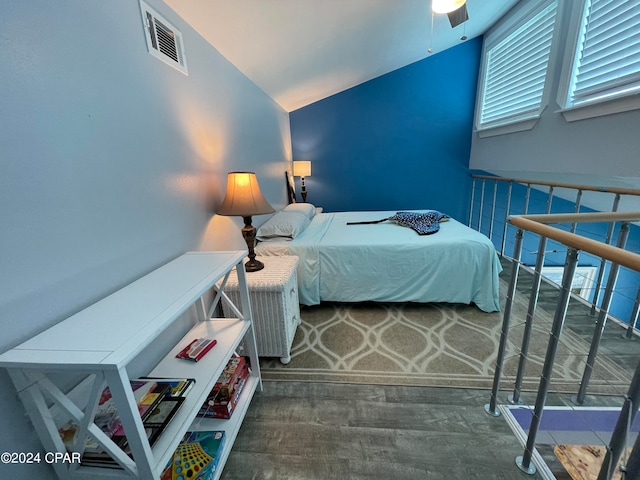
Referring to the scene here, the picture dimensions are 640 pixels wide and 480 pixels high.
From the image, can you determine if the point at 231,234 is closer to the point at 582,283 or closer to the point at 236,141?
the point at 236,141

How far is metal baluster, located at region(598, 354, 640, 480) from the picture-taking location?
663mm

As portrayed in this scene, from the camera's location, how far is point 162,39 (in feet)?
4.00

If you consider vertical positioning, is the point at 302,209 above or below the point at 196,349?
above

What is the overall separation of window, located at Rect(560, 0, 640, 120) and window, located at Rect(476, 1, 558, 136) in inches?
13.1

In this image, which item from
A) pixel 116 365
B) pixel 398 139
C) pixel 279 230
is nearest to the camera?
pixel 116 365

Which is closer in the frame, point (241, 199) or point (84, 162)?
point (84, 162)

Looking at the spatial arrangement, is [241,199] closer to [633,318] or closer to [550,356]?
[550,356]

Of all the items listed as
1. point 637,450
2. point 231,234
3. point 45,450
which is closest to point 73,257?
point 45,450

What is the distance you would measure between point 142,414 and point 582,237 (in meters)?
1.44

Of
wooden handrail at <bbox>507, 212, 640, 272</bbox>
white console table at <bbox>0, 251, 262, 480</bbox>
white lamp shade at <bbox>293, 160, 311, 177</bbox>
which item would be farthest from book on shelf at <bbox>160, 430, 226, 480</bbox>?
white lamp shade at <bbox>293, 160, 311, 177</bbox>

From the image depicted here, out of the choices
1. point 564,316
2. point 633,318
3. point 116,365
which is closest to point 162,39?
point 116,365

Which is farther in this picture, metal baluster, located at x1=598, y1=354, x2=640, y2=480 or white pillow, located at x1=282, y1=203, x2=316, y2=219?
white pillow, located at x1=282, y1=203, x2=316, y2=219

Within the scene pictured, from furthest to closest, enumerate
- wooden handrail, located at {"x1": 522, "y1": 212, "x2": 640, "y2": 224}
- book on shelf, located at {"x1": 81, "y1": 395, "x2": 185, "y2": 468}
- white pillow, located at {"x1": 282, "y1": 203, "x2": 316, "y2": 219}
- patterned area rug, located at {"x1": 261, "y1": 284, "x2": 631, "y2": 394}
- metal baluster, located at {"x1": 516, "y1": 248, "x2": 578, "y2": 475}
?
white pillow, located at {"x1": 282, "y1": 203, "x2": 316, "y2": 219} < patterned area rug, located at {"x1": 261, "y1": 284, "x2": 631, "y2": 394} < wooden handrail, located at {"x1": 522, "y1": 212, "x2": 640, "y2": 224} < metal baluster, located at {"x1": 516, "y1": 248, "x2": 578, "y2": 475} < book on shelf, located at {"x1": 81, "y1": 395, "x2": 185, "y2": 468}

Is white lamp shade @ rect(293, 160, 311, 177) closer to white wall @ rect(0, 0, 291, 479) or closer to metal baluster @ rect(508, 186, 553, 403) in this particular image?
white wall @ rect(0, 0, 291, 479)
